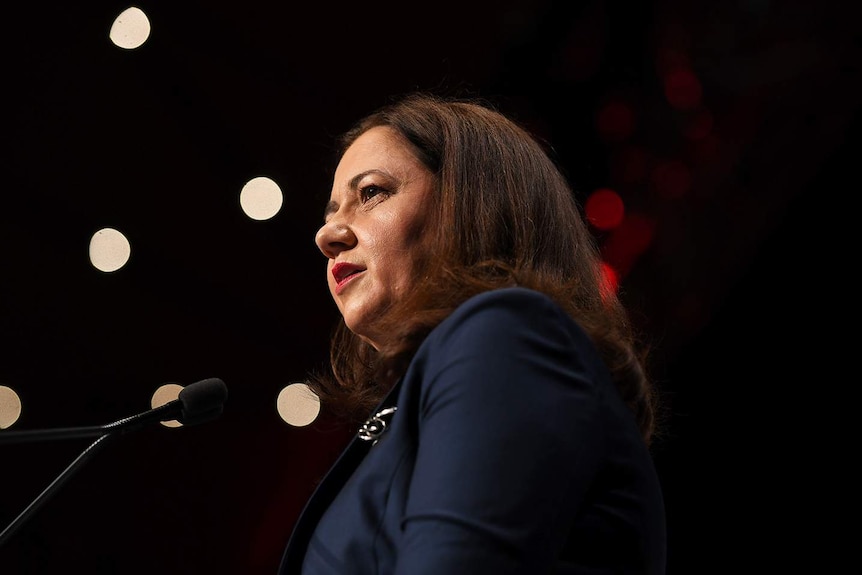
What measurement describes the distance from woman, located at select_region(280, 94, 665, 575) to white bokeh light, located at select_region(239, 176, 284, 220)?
1027 millimetres

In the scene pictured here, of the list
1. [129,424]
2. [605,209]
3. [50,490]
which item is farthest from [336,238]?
[605,209]

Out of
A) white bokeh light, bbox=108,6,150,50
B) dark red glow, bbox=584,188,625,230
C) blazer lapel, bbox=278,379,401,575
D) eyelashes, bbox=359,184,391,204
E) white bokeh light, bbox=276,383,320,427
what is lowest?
white bokeh light, bbox=276,383,320,427

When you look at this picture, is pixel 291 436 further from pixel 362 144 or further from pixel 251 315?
pixel 362 144

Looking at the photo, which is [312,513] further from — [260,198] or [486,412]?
[260,198]

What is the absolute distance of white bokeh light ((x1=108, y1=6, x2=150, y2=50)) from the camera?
1.97 metres

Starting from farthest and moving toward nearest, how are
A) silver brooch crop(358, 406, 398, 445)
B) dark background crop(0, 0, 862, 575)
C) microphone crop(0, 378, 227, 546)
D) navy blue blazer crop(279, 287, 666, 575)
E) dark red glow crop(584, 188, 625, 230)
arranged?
1. dark red glow crop(584, 188, 625, 230)
2. dark background crop(0, 0, 862, 575)
3. microphone crop(0, 378, 227, 546)
4. silver brooch crop(358, 406, 398, 445)
5. navy blue blazer crop(279, 287, 666, 575)

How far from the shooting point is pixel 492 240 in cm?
105

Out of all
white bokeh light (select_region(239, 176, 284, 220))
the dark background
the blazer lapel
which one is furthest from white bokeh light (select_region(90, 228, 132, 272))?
the blazer lapel

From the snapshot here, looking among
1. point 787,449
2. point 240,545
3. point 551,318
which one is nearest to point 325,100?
point 240,545

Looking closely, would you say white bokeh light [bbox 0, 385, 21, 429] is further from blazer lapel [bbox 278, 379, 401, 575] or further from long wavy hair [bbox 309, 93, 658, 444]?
blazer lapel [bbox 278, 379, 401, 575]

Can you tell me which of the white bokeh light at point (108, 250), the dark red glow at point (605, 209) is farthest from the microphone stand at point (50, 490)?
the dark red glow at point (605, 209)

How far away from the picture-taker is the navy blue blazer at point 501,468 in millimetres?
615

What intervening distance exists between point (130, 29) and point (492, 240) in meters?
1.32

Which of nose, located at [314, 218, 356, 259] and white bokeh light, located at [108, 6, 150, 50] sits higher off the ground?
white bokeh light, located at [108, 6, 150, 50]
